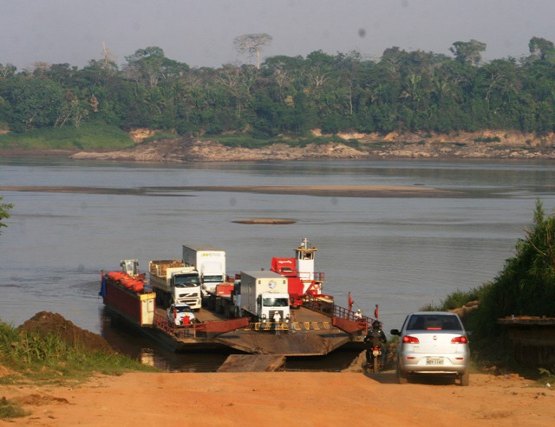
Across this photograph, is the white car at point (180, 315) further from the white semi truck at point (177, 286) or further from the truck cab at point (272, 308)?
the truck cab at point (272, 308)

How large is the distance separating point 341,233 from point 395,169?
358ft

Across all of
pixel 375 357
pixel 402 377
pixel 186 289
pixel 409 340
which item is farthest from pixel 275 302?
pixel 409 340

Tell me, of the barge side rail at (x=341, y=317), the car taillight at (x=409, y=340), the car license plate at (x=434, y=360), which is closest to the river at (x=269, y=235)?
the barge side rail at (x=341, y=317)

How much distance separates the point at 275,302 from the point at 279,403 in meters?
19.8

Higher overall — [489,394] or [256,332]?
[489,394]

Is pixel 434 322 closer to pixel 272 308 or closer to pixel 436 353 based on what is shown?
pixel 436 353

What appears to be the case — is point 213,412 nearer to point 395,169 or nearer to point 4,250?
point 4,250

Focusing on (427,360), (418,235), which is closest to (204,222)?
(418,235)

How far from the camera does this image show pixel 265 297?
124 ft

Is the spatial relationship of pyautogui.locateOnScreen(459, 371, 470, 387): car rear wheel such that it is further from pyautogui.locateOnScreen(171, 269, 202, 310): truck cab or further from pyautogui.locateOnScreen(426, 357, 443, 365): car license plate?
pyautogui.locateOnScreen(171, 269, 202, 310): truck cab

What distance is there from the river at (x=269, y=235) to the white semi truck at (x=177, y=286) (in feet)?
9.03

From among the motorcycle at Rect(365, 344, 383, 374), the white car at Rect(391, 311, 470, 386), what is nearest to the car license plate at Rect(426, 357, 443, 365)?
the white car at Rect(391, 311, 470, 386)

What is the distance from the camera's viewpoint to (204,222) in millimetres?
88938

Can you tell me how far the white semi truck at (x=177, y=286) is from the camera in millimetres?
42156
